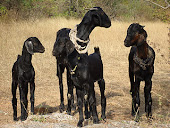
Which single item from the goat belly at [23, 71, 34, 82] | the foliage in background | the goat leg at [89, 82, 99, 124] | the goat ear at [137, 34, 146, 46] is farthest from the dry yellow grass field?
the foliage in background

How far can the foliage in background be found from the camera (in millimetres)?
23894

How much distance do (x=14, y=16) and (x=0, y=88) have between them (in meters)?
15.5

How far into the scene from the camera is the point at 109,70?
12.4 m

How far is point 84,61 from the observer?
5.21m

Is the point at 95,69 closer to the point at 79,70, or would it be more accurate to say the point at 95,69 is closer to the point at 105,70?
the point at 79,70

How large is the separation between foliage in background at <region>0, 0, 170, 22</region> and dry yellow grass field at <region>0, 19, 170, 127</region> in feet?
12.4

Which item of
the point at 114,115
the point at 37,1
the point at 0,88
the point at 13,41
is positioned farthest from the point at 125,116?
the point at 37,1

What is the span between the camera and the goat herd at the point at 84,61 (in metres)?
5.17

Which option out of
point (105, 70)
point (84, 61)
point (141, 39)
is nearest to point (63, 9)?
point (105, 70)

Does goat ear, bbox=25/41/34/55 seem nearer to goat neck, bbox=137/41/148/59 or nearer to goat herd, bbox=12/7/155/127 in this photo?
goat herd, bbox=12/7/155/127

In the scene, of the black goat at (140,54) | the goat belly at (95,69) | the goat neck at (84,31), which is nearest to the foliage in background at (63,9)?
the black goat at (140,54)

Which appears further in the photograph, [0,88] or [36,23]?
[36,23]

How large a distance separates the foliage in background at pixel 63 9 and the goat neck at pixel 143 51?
545 inches

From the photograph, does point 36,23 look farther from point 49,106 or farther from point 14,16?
point 49,106
